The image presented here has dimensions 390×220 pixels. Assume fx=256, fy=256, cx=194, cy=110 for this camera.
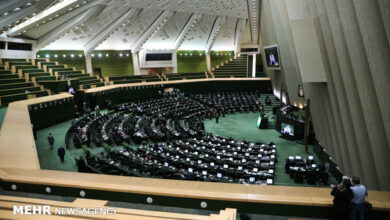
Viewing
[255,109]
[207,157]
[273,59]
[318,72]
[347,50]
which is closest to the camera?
[347,50]

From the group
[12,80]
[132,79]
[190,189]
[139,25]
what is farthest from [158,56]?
[190,189]

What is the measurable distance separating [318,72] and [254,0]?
17940 millimetres

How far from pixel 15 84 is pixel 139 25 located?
15.5 m

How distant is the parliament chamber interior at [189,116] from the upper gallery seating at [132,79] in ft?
0.88

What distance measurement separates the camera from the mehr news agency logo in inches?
152

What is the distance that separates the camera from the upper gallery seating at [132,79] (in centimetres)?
3343

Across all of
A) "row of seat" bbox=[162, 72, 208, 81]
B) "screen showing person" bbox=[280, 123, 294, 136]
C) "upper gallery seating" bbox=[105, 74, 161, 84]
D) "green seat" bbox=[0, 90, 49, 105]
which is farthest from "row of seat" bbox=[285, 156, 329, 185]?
"row of seat" bbox=[162, 72, 208, 81]

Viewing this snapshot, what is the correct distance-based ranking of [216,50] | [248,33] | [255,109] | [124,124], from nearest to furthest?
[124,124], [255,109], [248,33], [216,50]

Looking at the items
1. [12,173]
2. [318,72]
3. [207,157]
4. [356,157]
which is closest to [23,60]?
[207,157]

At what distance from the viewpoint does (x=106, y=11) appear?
85.0ft

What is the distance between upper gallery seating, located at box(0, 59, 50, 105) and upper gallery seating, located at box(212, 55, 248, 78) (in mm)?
26325

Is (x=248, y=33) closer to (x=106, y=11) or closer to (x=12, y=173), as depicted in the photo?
(x=106, y=11)

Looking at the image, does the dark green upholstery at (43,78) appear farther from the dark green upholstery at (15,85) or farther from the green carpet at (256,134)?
the green carpet at (256,134)

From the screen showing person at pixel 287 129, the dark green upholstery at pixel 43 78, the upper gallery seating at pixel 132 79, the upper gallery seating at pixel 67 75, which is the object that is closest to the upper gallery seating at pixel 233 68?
the upper gallery seating at pixel 132 79
